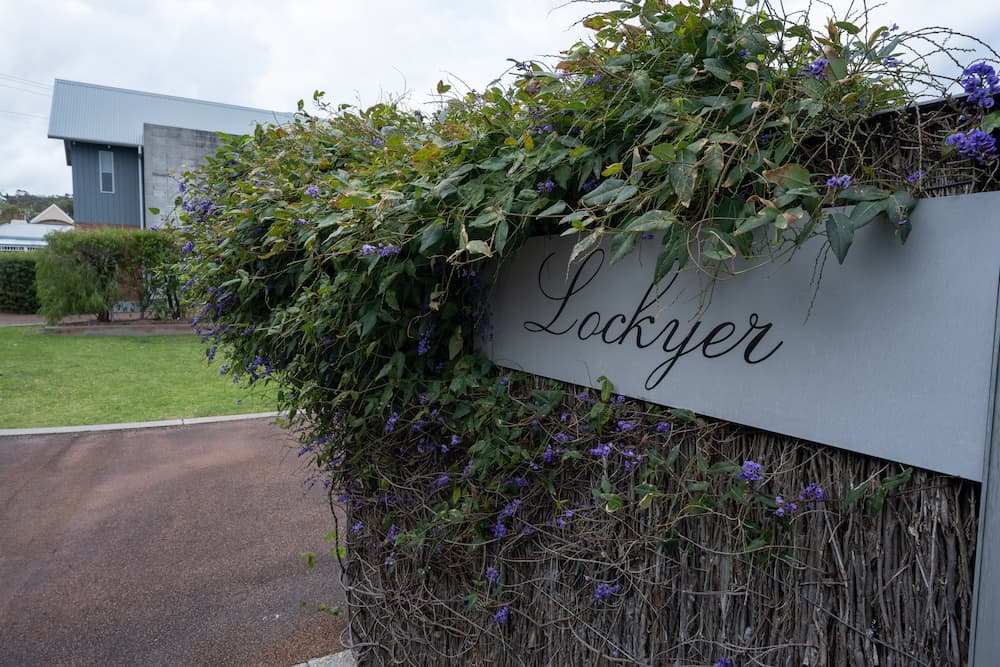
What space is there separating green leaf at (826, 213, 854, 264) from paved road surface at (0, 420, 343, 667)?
334 cm

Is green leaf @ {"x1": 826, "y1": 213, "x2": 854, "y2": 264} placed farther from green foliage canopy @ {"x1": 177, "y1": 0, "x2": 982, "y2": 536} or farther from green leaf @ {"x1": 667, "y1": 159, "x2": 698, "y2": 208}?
green leaf @ {"x1": 667, "y1": 159, "x2": 698, "y2": 208}

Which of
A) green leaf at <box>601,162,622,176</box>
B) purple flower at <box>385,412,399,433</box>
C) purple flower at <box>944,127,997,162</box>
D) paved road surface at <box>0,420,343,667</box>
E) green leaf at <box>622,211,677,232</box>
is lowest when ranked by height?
paved road surface at <box>0,420,343,667</box>

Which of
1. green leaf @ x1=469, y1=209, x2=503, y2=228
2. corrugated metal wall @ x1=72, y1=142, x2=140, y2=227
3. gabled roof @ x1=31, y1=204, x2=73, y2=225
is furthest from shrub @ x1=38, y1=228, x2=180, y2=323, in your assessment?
gabled roof @ x1=31, y1=204, x2=73, y2=225

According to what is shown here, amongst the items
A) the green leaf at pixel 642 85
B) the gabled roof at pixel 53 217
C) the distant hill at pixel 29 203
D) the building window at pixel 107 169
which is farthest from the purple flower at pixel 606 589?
the distant hill at pixel 29 203

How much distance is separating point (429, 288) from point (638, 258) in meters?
0.75

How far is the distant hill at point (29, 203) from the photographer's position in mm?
56750

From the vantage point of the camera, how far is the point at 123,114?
24156 mm

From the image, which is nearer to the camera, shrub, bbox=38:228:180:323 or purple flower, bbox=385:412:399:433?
purple flower, bbox=385:412:399:433

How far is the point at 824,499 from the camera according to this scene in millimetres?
1289

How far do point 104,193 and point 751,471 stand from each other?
27.4 metres

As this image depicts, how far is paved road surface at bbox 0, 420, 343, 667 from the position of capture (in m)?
3.48

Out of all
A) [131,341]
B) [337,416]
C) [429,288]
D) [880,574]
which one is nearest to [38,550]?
[337,416]

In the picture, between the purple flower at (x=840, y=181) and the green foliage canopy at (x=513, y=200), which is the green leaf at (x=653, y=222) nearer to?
the green foliage canopy at (x=513, y=200)

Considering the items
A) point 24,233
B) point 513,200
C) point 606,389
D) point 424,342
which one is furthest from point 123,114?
point 606,389
